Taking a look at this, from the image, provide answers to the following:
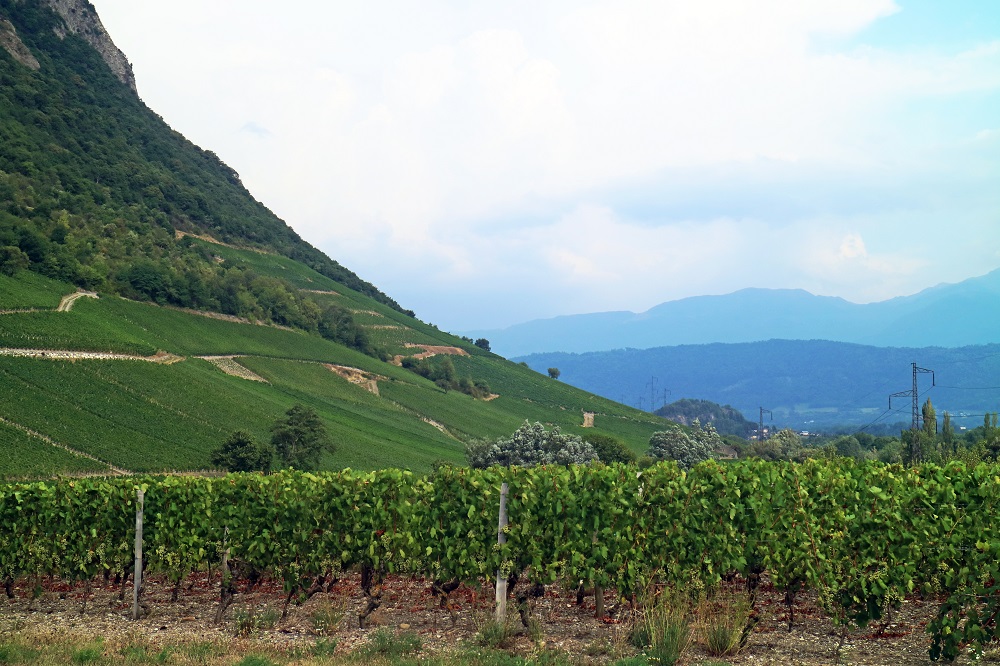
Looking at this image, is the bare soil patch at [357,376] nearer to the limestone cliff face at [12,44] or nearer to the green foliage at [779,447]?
the green foliage at [779,447]

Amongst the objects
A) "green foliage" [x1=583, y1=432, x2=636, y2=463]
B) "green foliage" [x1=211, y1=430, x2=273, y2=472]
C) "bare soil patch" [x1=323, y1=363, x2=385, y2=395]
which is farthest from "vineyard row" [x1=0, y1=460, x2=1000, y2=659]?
"bare soil patch" [x1=323, y1=363, x2=385, y2=395]

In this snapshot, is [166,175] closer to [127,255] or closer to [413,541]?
[127,255]

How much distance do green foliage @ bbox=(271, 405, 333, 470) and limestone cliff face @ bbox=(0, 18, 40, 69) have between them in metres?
165

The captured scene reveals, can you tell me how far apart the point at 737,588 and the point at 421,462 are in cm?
7606

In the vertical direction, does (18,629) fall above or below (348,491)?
below

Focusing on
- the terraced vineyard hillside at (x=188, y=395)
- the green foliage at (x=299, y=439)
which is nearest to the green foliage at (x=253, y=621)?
the terraced vineyard hillside at (x=188, y=395)

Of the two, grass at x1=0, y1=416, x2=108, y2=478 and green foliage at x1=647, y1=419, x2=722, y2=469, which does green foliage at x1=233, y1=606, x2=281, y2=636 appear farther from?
green foliage at x1=647, y1=419, x2=722, y2=469

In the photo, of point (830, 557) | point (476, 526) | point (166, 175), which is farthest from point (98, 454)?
point (166, 175)

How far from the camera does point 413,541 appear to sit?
1588cm

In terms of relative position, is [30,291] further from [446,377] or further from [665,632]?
[665,632]

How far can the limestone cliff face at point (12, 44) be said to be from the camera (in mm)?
193000

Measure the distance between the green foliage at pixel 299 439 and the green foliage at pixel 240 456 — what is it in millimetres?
2451

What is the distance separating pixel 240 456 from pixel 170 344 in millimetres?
39089

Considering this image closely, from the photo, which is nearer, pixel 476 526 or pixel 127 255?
pixel 476 526
